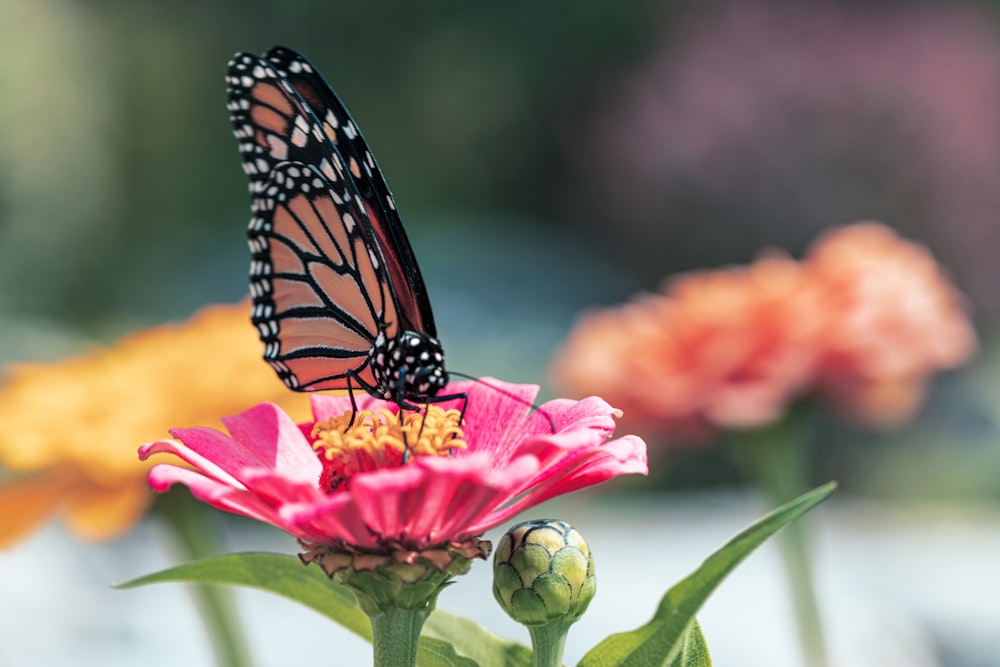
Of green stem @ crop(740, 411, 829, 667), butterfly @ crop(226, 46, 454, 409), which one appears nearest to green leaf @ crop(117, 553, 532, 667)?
butterfly @ crop(226, 46, 454, 409)

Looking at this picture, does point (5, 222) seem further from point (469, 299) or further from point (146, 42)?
point (146, 42)

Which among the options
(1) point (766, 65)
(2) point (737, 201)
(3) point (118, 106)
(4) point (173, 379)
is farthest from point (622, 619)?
(3) point (118, 106)

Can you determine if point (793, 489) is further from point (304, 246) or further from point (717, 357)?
point (304, 246)

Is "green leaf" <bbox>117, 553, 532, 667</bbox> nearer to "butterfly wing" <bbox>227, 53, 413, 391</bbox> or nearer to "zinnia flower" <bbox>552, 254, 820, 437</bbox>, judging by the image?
"butterfly wing" <bbox>227, 53, 413, 391</bbox>

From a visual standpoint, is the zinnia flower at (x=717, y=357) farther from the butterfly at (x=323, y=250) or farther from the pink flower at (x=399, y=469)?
the pink flower at (x=399, y=469)

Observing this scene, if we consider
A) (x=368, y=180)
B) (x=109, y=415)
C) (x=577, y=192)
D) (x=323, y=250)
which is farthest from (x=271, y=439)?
(x=577, y=192)
